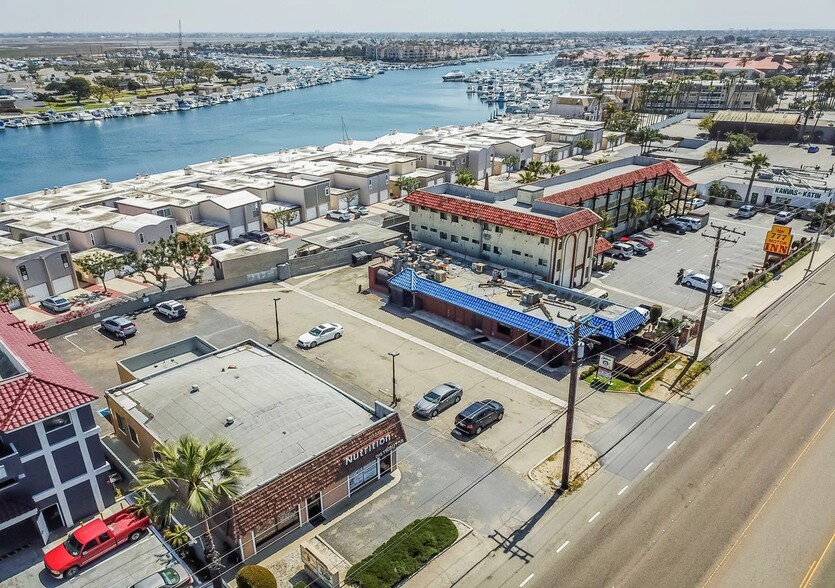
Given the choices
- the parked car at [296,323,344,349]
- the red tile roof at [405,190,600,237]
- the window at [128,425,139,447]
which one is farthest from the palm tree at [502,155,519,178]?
the window at [128,425,139,447]

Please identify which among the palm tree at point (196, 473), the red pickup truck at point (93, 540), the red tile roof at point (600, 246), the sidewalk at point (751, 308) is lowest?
the sidewalk at point (751, 308)

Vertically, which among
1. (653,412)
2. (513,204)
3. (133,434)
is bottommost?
(653,412)

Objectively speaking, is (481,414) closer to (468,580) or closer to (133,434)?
(468,580)

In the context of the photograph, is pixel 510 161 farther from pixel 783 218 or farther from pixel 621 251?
pixel 621 251

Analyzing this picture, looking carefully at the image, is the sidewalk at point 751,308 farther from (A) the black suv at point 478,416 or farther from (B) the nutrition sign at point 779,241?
(A) the black suv at point 478,416

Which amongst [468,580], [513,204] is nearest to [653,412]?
[468,580]

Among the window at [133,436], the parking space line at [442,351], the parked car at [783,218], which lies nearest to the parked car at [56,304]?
the parking space line at [442,351]
